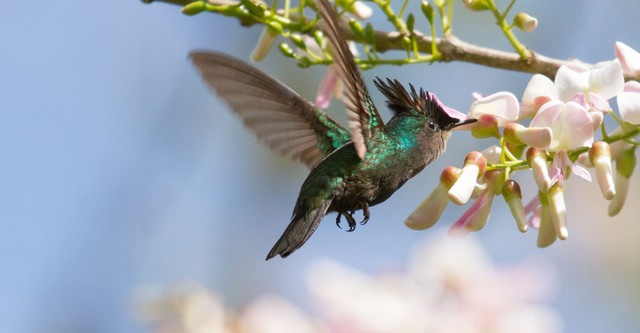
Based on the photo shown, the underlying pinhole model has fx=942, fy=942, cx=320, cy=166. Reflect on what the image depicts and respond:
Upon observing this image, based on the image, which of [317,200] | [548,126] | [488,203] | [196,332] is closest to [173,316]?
[196,332]

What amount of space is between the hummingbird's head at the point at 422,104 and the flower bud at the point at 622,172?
36 centimetres

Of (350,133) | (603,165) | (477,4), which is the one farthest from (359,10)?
(603,165)

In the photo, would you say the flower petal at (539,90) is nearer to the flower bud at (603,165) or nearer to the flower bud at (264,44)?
the flower bud at (603,165)

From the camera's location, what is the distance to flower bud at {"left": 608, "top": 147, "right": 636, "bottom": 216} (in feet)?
6.82

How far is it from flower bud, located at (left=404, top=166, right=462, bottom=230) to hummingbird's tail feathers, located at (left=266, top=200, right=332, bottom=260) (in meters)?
0.21

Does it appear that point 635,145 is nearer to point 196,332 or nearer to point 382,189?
point 382,189

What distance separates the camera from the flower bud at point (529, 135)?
1.85 meters

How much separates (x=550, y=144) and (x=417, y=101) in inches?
15.0

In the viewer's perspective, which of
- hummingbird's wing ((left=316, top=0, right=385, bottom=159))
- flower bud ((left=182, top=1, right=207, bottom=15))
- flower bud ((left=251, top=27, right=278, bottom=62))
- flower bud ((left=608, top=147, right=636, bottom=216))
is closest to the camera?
hummingbird's wing ((left=316, top=0, right=385, bottom=159))

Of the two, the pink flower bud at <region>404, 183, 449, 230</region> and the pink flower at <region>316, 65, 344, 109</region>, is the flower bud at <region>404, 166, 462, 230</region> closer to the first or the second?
the pink flower bud at <region>404, 183, 449, 230</region>

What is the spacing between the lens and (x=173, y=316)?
3037 mm

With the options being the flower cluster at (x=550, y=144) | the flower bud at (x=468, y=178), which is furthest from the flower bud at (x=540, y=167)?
the flower bud at (x=468, y=178)

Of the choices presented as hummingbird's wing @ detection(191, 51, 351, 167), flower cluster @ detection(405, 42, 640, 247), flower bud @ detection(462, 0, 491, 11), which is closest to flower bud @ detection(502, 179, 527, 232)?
flower cluster @ detection(405, 42, 640, 247)

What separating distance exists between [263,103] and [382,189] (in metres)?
0.34
